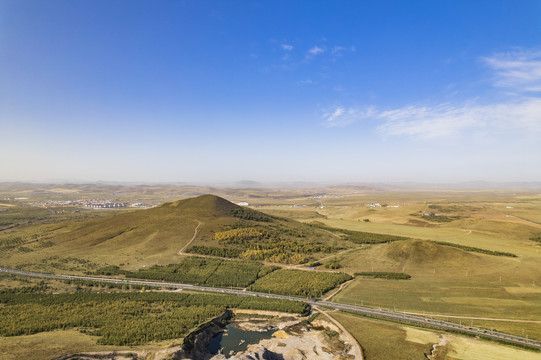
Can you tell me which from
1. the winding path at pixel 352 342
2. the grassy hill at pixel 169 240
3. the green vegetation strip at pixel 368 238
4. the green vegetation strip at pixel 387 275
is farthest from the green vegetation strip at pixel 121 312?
the green vegetation strip at pixel 368 238

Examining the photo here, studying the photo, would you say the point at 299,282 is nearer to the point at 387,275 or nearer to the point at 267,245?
the point at 387,275

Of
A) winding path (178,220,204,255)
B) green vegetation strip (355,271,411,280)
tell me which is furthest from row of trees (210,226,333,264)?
green vegetation strip (355,271,411,280)

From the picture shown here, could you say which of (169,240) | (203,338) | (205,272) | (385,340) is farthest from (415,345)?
(169,240)

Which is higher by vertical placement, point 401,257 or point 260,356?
point 260,356

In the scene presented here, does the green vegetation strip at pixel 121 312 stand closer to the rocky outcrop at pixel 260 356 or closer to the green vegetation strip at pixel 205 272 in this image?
the green vegetation strip at pixel 205 272

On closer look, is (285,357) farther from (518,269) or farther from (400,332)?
(518,269)

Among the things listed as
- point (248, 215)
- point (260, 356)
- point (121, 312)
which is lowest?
point (121, 312)

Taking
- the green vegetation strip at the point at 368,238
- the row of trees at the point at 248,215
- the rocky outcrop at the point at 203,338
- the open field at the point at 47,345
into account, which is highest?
the row of trees at the point at 248,215
